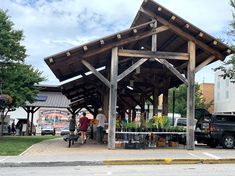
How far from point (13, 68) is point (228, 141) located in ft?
48.1

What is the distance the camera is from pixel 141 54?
20.5 m

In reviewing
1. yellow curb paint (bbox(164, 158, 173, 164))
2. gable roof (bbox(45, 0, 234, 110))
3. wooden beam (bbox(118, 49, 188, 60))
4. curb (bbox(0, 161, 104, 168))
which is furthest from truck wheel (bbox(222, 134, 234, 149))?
curb (bbox(0, 161, 104, 168))

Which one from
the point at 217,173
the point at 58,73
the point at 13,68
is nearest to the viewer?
the point at 217,173

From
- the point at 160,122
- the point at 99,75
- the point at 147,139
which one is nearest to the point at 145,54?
the point at 99,75

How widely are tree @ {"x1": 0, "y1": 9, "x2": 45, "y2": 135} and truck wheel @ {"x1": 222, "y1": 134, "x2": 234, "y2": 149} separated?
12930mm

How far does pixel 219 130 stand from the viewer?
2256 cm

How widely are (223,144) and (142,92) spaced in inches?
334

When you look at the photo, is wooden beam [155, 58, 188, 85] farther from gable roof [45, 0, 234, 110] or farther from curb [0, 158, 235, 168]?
curb [0, 158, 235, 168]

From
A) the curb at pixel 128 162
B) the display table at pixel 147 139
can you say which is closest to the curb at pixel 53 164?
the curb at pixel 128 162

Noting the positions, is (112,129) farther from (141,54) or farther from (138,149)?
(141,54)

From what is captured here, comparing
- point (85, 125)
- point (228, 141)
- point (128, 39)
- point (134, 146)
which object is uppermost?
point (128, 39)

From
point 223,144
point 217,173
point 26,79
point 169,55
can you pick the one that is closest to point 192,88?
point 169,55

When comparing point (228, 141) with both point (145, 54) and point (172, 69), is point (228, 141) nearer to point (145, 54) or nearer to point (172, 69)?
point (172, 69)

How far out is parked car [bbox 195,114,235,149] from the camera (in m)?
22.5
